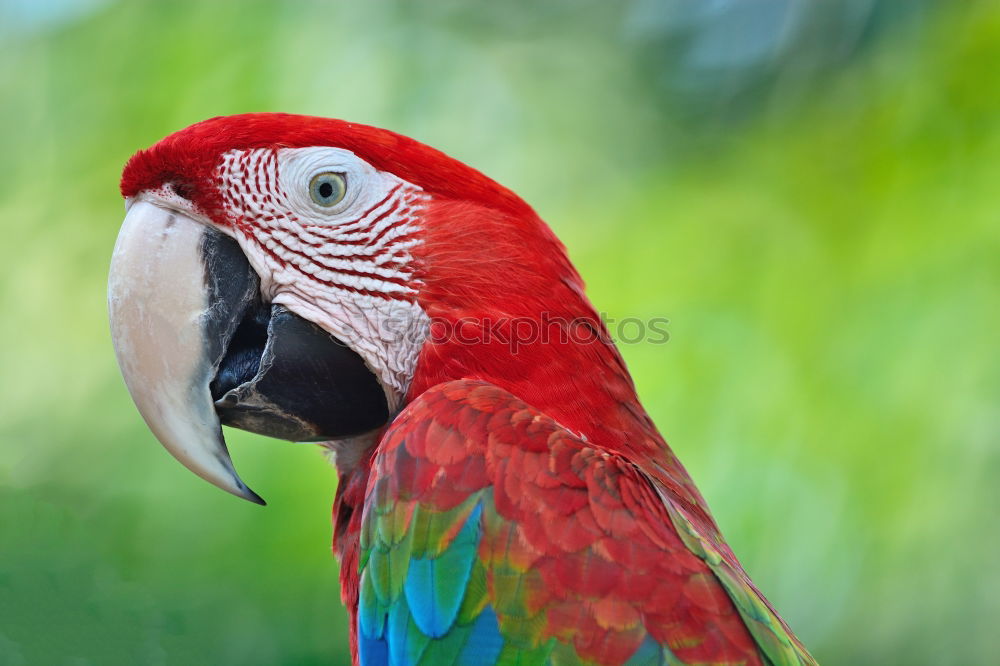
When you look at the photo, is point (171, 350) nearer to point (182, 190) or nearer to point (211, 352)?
point (211, 352)

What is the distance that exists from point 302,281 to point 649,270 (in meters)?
1.26

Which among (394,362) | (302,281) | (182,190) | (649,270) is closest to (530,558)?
(394,362)

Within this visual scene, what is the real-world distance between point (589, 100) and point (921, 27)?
2.92 feet

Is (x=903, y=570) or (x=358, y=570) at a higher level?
(x=903, y=570)

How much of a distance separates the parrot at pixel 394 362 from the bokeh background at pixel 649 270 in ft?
2.13

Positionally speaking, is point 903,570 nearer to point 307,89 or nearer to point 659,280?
point 659,280

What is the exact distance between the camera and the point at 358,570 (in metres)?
1.12

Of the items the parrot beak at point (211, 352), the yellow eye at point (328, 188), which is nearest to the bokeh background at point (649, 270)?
the parrot beak at point (211, 352)

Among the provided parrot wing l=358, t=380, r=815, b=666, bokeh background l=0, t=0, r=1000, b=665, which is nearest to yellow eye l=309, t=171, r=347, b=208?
parrot wing l=358, t=380, r=815, b=666

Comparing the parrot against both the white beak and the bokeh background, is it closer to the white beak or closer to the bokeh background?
the white beak

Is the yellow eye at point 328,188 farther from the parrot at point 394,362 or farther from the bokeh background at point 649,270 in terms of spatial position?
the bokeh background at point 649,270

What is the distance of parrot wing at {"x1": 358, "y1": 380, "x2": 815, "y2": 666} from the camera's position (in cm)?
93

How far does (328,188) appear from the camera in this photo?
4.01 feet

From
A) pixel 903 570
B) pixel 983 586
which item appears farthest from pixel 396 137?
pixel 983 586
